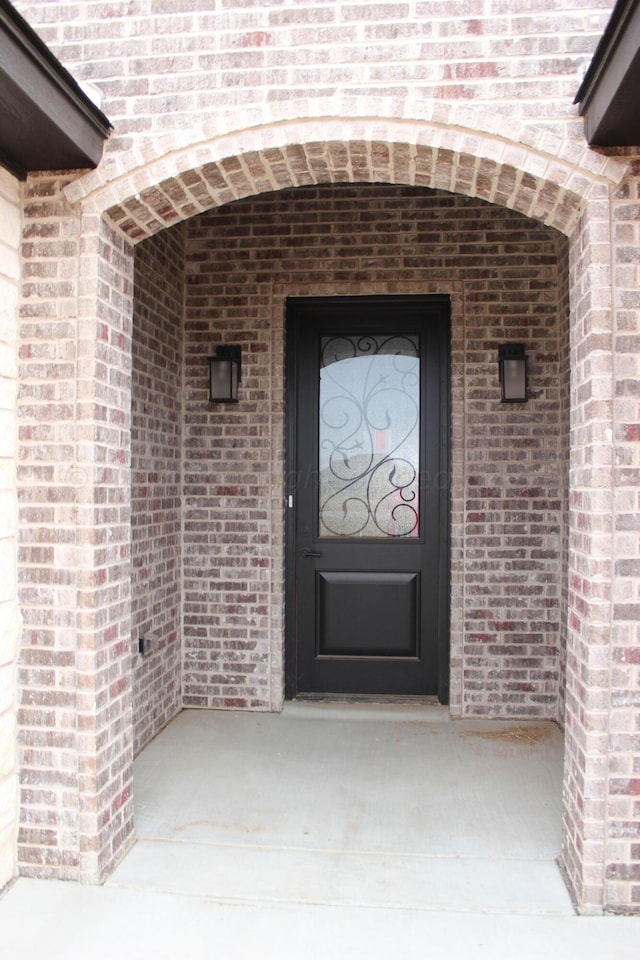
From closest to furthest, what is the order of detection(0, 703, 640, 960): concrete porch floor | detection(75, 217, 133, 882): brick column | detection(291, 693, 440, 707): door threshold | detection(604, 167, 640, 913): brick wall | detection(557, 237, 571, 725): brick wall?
detection(0, 703, 640, 960): concrete porch floor < detection(604, 167, 640, 913): brick wall < detection(75, 217, 133, 882): brick column < detection(557, 237, 571, 725): brick wall < detection(291, 693, 440, 707): door threshold

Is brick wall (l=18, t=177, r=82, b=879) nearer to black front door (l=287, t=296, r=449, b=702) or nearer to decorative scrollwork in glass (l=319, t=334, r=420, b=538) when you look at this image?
black front door (l=287, t=296, r=449, b=702)

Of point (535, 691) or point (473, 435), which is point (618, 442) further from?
point (535, 691)

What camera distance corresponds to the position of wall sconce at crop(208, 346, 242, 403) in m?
4.23

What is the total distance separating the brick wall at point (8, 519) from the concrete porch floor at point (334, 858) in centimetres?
29

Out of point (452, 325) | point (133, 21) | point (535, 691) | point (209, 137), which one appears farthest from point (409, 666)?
point (133, 21)

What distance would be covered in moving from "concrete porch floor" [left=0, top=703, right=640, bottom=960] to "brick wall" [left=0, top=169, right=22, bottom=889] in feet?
0.96

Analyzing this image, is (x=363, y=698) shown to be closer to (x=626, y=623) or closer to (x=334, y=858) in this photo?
(x=334, y=858)

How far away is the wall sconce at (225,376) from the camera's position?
423cm

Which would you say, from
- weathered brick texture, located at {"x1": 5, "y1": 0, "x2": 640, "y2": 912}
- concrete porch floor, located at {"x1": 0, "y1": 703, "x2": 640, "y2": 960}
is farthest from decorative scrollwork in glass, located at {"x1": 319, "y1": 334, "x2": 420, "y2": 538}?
weathered brick texture, located at {"x1": 5, "y1": 0, "x2": 640, "y2": 912}

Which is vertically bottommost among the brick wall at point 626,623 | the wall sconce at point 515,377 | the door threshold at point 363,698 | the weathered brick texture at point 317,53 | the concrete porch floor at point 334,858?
the concrete porch floor at point 334,858

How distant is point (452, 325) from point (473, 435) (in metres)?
0.66

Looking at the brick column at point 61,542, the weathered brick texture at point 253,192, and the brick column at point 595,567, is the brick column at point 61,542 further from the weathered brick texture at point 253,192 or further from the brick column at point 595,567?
the brick column at point 595,567

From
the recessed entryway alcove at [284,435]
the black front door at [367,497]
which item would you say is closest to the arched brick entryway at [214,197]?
the recessed entryway alcove at [284,435]

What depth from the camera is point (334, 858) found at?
8.96ft
